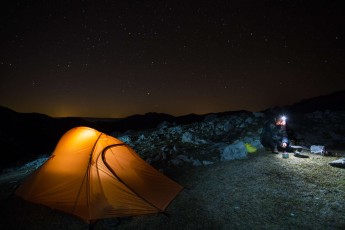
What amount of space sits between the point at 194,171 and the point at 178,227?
4.34m

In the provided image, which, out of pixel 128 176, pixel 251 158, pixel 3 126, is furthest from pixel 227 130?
pixel 3 126

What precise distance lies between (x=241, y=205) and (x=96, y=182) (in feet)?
13.1

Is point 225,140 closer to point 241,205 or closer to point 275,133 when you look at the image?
point 275,133

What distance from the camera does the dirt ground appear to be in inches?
219

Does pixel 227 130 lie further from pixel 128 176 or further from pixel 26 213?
pixel 26 213

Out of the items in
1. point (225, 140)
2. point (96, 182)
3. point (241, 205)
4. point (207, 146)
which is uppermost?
point (225, 140)

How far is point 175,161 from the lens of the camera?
10898 millimetres

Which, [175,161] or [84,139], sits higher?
[84,139]

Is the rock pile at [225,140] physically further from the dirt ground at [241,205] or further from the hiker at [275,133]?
the dirt ground at [241,205]

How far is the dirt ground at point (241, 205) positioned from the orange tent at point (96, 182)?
0.27m

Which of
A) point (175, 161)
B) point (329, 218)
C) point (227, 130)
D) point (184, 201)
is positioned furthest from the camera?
point (227, 130)

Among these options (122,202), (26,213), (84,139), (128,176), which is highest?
(84,139)

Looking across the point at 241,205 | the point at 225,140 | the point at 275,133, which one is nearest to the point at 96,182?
the point at 241,205

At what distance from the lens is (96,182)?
6289mm
